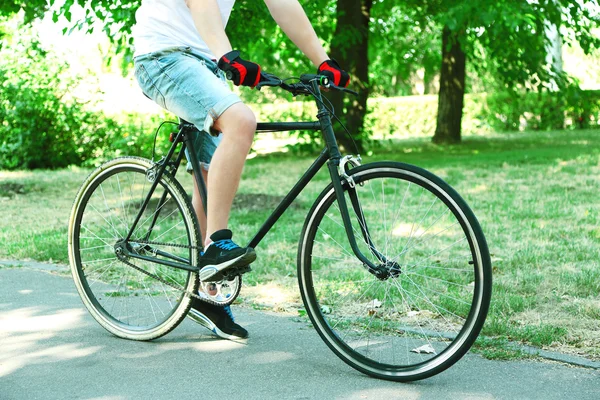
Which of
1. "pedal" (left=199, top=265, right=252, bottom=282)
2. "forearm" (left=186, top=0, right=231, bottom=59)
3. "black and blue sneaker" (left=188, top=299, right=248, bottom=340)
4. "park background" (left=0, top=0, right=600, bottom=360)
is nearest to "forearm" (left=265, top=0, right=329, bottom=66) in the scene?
"forearm" (left=186, top=0, right=231, bottom=59)

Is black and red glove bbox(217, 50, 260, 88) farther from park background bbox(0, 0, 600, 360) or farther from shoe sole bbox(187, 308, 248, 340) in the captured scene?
park background bbox(0, 0, 600, 360)

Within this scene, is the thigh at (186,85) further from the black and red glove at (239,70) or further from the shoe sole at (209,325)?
the shoe sole at (209,325)

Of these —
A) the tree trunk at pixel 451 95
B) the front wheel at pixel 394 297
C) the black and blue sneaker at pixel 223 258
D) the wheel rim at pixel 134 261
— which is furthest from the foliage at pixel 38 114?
the black and blue sneaker at pixel 223 258

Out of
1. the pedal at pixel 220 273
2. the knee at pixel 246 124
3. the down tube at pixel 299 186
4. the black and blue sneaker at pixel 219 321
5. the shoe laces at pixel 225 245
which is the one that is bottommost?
the black and blue sneaker at pixel 219 321

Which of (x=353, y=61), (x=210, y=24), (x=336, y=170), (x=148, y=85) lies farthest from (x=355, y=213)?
(x=353, y=61)

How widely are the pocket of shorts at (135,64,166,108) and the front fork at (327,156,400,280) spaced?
2.91 feet

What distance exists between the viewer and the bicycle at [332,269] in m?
3.21

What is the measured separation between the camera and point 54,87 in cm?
1380

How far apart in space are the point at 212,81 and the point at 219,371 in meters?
1.25

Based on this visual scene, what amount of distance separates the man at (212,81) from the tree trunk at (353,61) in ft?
34.8

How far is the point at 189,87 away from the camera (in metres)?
3.55

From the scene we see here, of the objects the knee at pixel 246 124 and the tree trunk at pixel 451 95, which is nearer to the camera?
the knee at pixel 246 124

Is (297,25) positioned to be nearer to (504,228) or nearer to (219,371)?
(219,371)

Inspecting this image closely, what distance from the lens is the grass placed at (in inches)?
163
